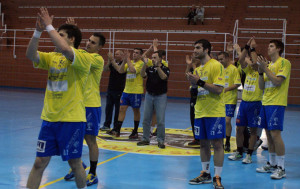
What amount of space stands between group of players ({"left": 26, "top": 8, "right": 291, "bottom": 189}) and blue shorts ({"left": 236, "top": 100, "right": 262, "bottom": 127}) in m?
0.02

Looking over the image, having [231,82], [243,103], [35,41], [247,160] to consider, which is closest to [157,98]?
[231,82]

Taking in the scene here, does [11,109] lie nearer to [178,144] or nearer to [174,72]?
[178,144]

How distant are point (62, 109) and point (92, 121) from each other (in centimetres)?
167

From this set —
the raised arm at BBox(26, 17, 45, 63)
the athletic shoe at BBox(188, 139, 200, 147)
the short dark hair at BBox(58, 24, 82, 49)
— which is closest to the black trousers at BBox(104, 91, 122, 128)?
the athletic shoe at BBox(188, 139, 200, 147)

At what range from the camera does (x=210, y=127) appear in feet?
17.5

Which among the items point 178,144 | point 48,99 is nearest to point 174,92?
point 178,144

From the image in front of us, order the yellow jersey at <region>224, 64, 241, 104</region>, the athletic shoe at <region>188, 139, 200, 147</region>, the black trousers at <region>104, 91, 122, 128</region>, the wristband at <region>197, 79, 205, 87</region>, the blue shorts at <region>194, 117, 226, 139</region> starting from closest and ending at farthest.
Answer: the wristband at <region>197, 79, 205, 87</region> < the blue shorts at <region>194, 117, 226, 139</region> < the yellow jersey at <region>224, 64, 241, 104</region> < the athletic shoe at <region>188, 139, 200, 147</region> < the black trousers at <region>104, 91, 122, 128</region>

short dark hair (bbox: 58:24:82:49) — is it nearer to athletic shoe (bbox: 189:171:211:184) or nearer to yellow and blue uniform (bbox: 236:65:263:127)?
athletic shoe (bbox: 189:171:211:184)

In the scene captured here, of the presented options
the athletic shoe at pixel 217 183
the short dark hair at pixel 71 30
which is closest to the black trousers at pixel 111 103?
the athletic shoe at pixel 217 183

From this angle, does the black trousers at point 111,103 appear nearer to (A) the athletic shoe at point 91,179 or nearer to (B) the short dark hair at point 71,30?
(A) the athletic shoe at point 91,179

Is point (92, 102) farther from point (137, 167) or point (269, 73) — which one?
point (269, 73)

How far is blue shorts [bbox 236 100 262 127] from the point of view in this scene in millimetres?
6898

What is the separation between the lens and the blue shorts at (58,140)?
375 centimetres

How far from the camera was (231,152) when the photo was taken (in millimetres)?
7617
